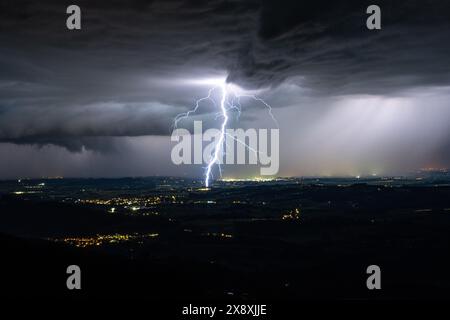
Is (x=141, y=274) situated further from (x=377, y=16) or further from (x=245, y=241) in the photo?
(x=245, y=241)

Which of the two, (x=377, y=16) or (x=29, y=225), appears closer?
(x=377, y=16)

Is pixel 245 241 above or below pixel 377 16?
below

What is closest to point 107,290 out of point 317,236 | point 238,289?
point 238,289

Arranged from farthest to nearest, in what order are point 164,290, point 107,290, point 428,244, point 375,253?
1. point 428,244
2. point 375,253
3. point 164,290
4. point 107,290

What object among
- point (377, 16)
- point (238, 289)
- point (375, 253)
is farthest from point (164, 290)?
point (375, 253)
